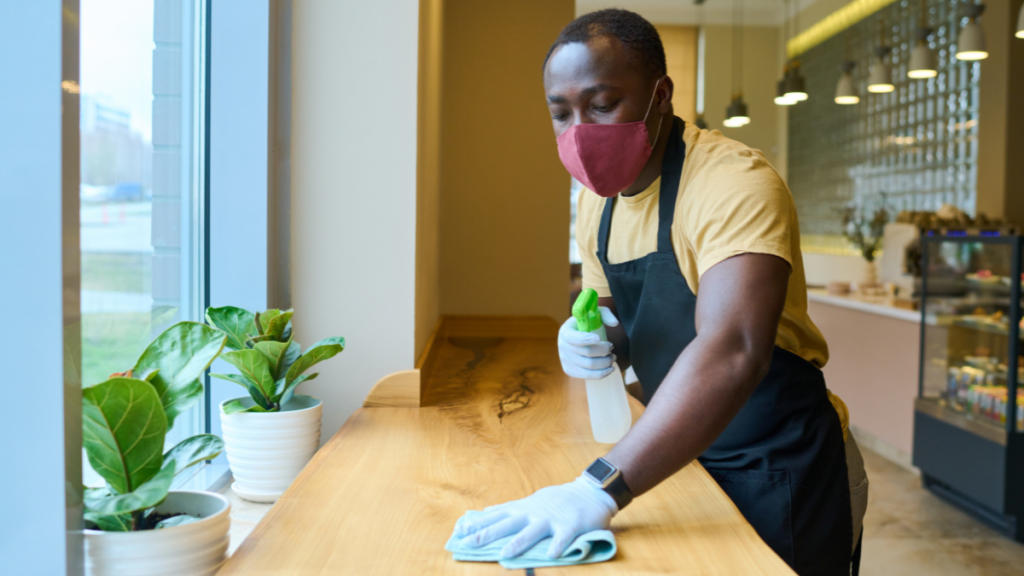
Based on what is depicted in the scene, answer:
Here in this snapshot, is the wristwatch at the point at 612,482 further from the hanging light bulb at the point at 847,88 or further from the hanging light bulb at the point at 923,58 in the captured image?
the hanging light bulb at the point at 847,88

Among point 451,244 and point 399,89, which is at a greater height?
point 399,89

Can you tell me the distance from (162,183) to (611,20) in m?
0.86

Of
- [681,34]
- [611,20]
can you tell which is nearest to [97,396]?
[611,20]

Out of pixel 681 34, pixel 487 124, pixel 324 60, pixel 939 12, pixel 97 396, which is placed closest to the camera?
pixel 97 396

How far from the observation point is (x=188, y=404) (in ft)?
2.73

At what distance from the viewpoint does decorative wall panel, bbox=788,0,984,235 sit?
17.6 ft

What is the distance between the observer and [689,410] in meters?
1.02

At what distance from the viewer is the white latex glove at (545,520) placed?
2.89ft

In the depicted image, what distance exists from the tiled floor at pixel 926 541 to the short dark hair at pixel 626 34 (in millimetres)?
2556

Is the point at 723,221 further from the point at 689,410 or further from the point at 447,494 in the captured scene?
the point at 447,494

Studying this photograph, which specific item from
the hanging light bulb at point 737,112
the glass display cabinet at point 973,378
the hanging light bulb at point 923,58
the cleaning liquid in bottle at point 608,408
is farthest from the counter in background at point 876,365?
the cleaning liquid in bottle at point 608,408

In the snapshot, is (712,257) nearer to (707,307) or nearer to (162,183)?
(707,307)

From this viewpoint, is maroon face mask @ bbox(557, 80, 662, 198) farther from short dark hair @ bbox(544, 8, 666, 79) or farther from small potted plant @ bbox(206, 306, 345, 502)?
small potted plant @ bbox(206, 306, 345, 502)

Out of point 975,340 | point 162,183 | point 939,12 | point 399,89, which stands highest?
point 939,12
